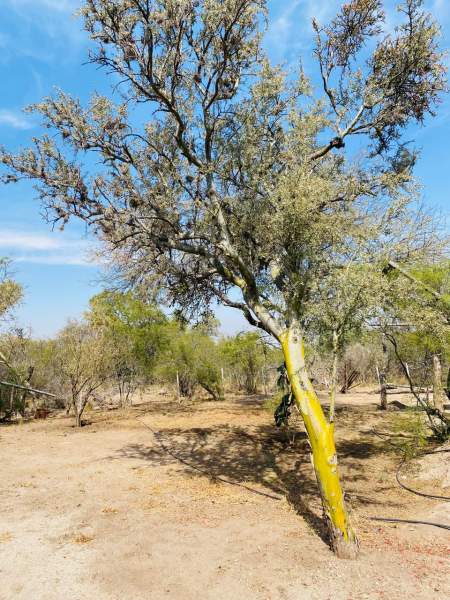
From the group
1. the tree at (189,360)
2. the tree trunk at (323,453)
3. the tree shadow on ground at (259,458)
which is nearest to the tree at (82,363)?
the tree shadow on ground at (259,458)

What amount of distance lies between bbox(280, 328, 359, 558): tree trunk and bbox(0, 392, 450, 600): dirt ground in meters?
0.29

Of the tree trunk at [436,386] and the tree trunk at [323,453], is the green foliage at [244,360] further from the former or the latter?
the tree trunk at [323,453]

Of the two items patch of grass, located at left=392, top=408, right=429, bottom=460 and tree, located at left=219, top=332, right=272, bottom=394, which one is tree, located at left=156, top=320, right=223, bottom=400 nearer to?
tree, located at left=219, top=332, right=272, bottom=394

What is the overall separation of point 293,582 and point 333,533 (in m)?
1.01

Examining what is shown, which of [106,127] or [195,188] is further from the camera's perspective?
[195,188]

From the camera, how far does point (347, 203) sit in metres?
8.16

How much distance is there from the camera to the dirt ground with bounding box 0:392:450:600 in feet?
16.2

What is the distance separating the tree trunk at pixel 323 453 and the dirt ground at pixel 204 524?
29 cm

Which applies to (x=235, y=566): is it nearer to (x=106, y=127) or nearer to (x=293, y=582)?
(x=293, y=582)

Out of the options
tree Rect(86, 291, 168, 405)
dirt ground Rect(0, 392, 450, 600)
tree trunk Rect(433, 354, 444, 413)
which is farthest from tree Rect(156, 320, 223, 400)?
tree trunk Rect(433, 354, 444, 413)

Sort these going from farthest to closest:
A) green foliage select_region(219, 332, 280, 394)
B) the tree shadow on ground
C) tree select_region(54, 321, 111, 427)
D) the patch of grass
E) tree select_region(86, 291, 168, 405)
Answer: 1. green foliage select_region(219, 332, 280, 394)
2. tree select_region(86, 291, 168, 405)
3. tree select_region(54, 321, 111, 427)
4. the patch of grass
5. the tree shadow on ground

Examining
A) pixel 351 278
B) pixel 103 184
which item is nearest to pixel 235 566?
pixel 351 278

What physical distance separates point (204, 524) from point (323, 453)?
2.42 metres

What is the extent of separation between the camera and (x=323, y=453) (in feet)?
20.0
